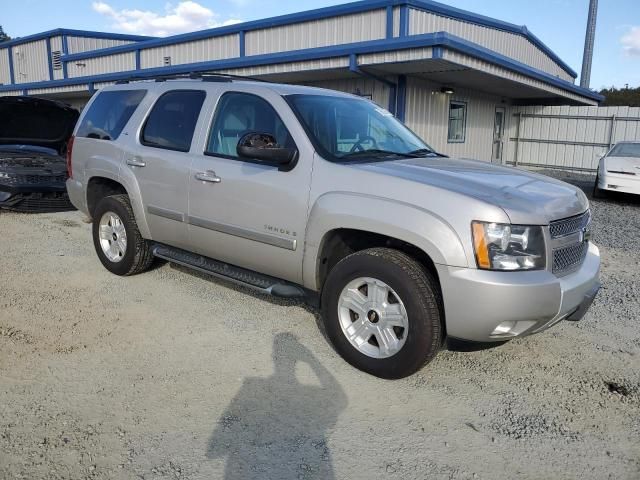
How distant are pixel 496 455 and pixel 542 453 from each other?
0.25 meters

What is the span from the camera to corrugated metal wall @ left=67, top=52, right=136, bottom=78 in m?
21.7

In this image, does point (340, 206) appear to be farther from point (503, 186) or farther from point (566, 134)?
point (566, 134)

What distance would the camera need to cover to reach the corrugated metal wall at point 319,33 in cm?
1408

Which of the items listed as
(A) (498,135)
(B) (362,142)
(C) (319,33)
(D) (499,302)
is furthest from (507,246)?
(A) (498,135)

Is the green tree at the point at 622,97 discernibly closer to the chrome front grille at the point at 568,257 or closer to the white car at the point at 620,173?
the white car at the point at 620,173

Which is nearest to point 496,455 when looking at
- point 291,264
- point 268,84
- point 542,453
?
point 542,453

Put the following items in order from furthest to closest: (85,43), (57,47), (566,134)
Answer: (85,43), (57,47), (566,134)

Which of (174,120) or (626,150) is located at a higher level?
(174,120)

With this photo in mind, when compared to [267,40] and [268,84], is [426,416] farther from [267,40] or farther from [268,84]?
[267,40]

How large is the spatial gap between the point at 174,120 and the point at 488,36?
16.3 metres

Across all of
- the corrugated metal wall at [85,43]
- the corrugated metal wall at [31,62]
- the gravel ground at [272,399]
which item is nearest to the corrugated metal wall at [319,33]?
the gravel ground at [272,399]

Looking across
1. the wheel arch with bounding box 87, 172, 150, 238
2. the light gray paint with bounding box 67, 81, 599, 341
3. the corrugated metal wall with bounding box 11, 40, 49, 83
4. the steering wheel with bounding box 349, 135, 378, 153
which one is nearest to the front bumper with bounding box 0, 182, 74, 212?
the wheel arch with bounding box 87, 172, 150, 238

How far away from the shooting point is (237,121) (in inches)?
179

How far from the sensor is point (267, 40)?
1647cm
